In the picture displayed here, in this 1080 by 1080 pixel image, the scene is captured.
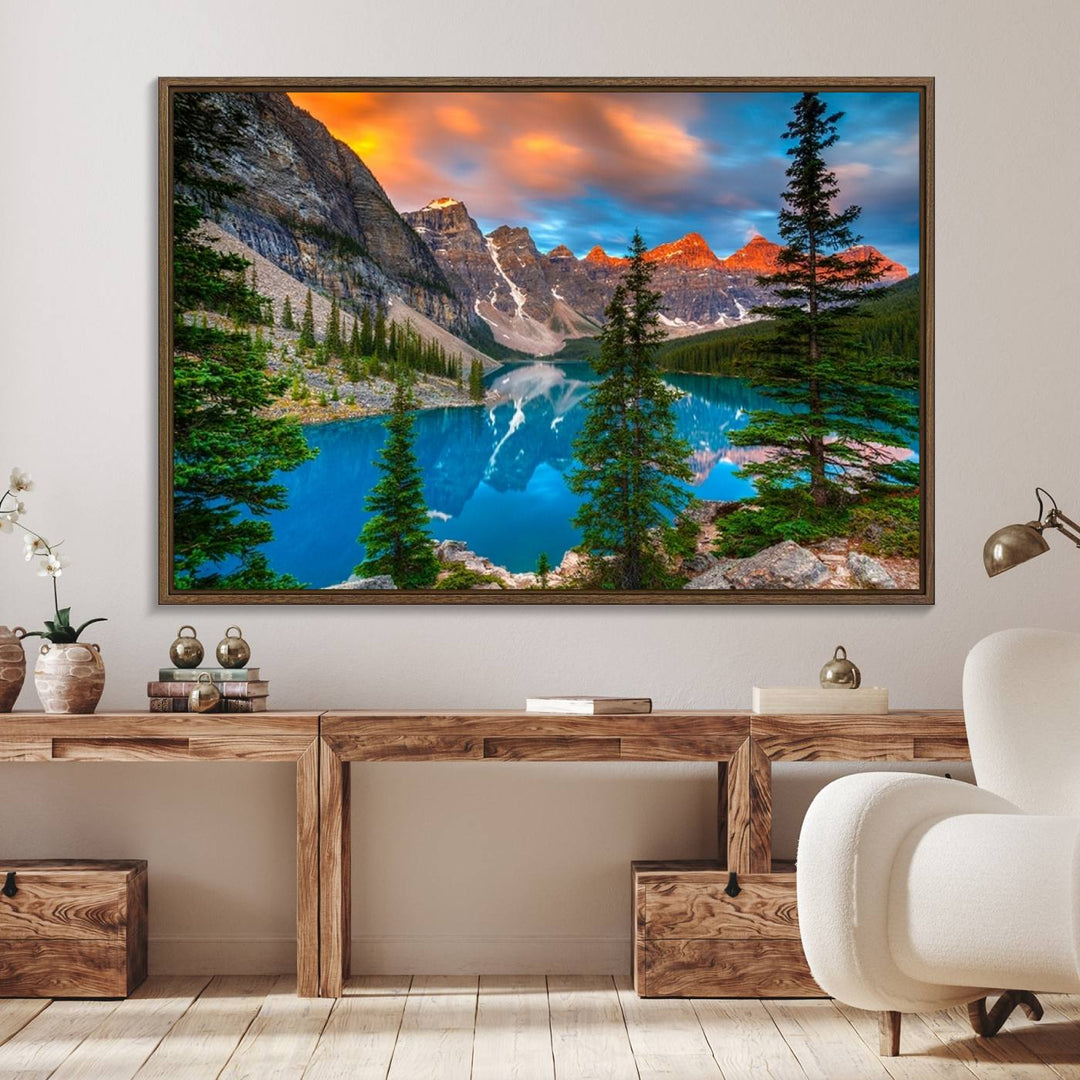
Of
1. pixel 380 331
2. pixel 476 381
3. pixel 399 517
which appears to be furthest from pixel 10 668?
pixel 476 381

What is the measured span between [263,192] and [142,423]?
0.69m

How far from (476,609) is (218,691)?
2.29 feet

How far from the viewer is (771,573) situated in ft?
11.1

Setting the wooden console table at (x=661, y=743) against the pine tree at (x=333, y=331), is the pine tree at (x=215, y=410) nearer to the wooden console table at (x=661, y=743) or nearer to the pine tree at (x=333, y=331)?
the pine tree at (x=333, y=331)

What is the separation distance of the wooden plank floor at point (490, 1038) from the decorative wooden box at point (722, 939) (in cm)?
4

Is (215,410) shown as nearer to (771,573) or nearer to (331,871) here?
(331,871)

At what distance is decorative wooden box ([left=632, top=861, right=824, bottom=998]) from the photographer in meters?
2.92

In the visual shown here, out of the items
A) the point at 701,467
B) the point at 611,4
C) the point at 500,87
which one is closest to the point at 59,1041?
the point at 701,467

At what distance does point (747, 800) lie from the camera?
9.66 ft

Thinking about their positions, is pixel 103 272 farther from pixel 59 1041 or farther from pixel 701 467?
pixel 59 1041

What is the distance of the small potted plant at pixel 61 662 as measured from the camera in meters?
3.01

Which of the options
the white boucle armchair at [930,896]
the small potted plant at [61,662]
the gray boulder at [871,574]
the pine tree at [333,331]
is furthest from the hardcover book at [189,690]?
the gray boulder at [871,574]

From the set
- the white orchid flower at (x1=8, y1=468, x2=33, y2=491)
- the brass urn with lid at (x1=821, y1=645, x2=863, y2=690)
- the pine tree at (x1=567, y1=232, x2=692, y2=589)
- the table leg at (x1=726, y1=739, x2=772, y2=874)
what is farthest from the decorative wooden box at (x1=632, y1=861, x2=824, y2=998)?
the white orchid flower at (x1=8, y1=468, x2=33, y2=491)

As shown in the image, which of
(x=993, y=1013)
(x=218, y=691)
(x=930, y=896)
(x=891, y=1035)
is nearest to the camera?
(x=930, y=896)
